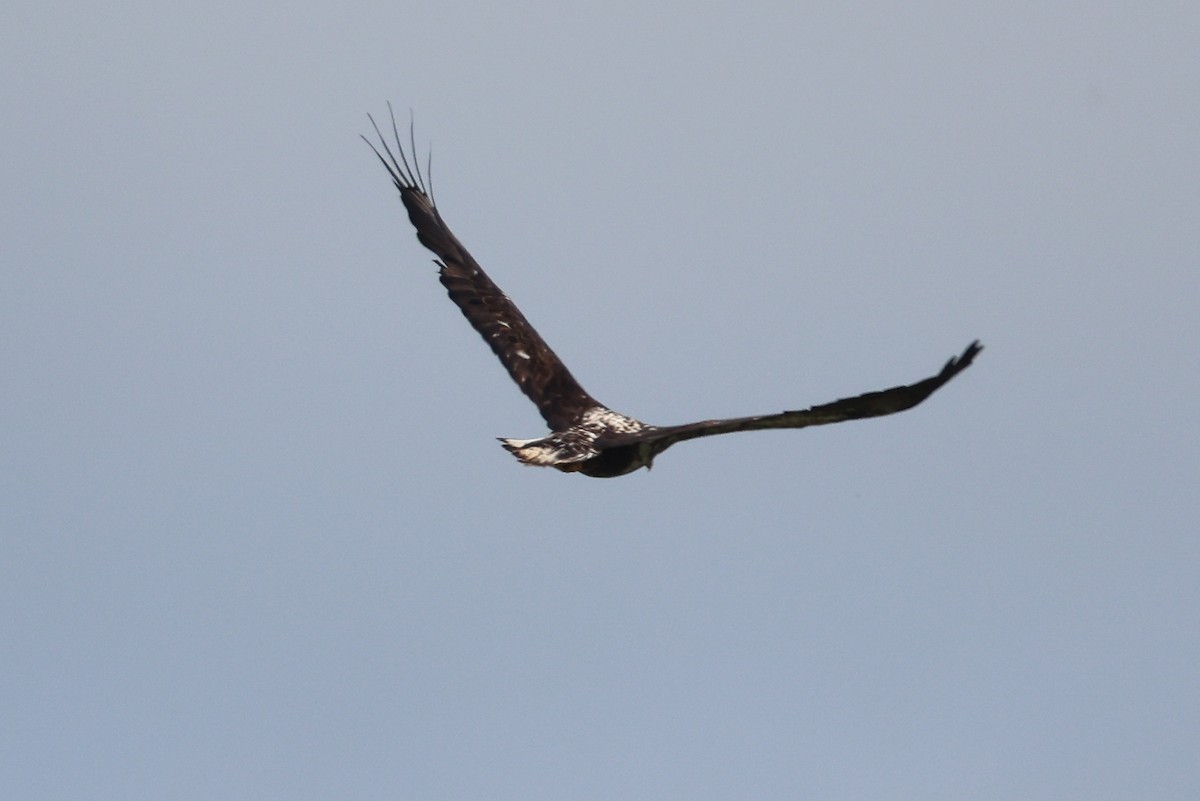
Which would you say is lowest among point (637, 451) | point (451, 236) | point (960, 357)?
point (960, 357)

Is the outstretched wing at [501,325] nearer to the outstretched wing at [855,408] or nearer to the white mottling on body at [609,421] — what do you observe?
the white mottling on body at [609,421]

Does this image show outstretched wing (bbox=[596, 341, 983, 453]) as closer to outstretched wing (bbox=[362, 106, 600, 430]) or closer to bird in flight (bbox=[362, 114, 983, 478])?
bird in flight (bbox=[362, 114, 983, 478])

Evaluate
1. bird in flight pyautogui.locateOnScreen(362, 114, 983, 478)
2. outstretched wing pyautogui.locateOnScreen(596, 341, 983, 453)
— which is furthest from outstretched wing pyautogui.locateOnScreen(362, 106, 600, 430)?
outstretched wing pyautogui.locateOnScreen(596, 341, 983, 453)

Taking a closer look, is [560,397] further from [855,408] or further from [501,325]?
[855,408]

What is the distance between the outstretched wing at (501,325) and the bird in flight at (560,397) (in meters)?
0.01

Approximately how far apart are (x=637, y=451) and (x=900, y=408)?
403 centimetres

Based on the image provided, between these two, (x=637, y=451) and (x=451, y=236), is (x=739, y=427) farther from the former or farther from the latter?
(x=451, y=236)

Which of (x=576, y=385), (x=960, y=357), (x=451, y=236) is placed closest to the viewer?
(x=960, y=357)

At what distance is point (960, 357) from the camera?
1753 centimetres

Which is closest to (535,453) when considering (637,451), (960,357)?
(637,451)

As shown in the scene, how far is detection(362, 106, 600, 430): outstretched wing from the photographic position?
80.2 feet

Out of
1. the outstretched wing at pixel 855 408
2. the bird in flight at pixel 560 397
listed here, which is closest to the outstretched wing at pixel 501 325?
the bird in flight at pixel 560 397

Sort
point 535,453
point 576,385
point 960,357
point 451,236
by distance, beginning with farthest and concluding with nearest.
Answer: point 451,236 → point 576,385 → point 535,453 → point 960,357

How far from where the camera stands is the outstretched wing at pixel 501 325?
2445 cm
